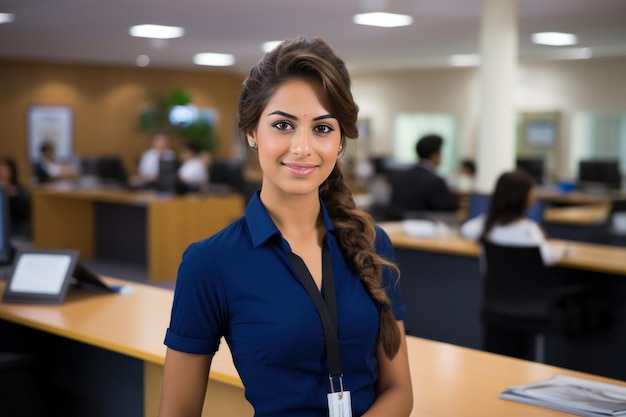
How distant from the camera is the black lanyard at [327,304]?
1.90 metres

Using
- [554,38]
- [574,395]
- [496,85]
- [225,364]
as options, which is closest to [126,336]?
[225,364]

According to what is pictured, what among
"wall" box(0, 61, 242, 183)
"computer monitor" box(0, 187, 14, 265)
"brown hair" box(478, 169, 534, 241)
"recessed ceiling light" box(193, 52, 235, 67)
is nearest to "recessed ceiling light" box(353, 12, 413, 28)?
"brown hair" box(478, 169, 534, 241)

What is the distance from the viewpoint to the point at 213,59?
1647 cm

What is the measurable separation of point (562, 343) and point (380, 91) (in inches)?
515

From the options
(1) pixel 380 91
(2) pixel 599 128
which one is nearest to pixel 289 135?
(2) pixel 599 128

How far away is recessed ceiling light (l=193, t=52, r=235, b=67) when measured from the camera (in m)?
15.6

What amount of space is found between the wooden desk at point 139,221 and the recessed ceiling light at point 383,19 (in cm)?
273

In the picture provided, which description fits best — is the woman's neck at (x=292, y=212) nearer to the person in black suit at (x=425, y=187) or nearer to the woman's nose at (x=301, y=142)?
the woman's nose at (x=301, y=142)

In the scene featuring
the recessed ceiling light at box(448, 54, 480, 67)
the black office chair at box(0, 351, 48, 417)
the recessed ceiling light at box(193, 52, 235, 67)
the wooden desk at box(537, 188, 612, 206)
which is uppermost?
the recessed ceiling light at box(193, 52, 235, 67)

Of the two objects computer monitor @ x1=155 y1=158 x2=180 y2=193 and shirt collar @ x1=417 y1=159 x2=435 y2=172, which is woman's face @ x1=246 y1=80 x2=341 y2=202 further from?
computer monitor @ x1=155 y1=158 x2=180 y2=193

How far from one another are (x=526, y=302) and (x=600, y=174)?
8476 mm

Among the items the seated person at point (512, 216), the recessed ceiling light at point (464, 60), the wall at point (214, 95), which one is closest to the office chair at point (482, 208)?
the seated person at point (512, 216)

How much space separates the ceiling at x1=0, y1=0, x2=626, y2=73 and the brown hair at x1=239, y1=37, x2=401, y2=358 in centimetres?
486

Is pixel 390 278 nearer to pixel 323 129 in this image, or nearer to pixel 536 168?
pixel 323 129
